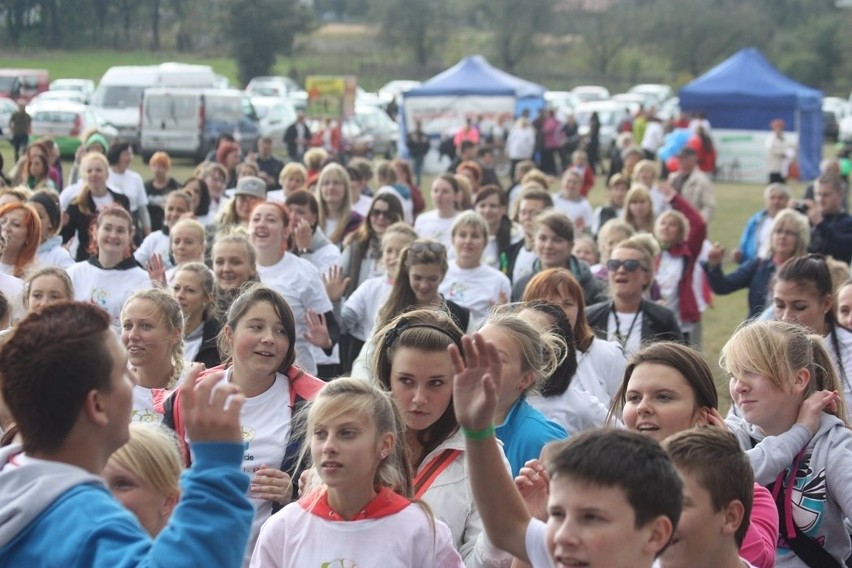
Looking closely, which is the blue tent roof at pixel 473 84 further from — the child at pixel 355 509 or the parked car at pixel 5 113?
the child at pixel 355 509

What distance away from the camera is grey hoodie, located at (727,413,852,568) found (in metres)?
4.50

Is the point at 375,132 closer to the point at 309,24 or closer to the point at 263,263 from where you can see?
the point at 309,24

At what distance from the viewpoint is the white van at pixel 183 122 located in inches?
1361

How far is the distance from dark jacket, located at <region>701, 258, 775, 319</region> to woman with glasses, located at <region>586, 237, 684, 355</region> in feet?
5.15

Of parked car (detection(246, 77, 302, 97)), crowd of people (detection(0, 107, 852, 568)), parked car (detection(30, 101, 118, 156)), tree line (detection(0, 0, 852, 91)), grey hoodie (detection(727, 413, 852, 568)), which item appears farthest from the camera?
tree line (detection(0, 0, 852, 91))

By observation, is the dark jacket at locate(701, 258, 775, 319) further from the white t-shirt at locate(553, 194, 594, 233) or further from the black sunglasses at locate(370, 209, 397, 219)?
the white t-shirt at locate(553, 194, 594, 233)

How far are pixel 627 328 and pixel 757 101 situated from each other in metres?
26.7

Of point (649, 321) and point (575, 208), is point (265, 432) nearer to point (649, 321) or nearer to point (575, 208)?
point (649, 321)

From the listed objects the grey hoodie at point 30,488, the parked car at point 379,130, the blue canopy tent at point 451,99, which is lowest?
the parked car at point 379,130

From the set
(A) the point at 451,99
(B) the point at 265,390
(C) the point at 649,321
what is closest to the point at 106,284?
(B) the point at 265,390

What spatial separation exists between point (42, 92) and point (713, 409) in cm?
4300

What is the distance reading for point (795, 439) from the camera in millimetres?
4543

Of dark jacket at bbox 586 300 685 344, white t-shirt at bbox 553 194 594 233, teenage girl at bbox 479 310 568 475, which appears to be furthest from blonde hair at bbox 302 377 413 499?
white t-shirt at bbox 553 194 594 233

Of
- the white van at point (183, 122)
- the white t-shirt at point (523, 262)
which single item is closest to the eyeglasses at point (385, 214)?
the white t-shirt at point (523, 262)
